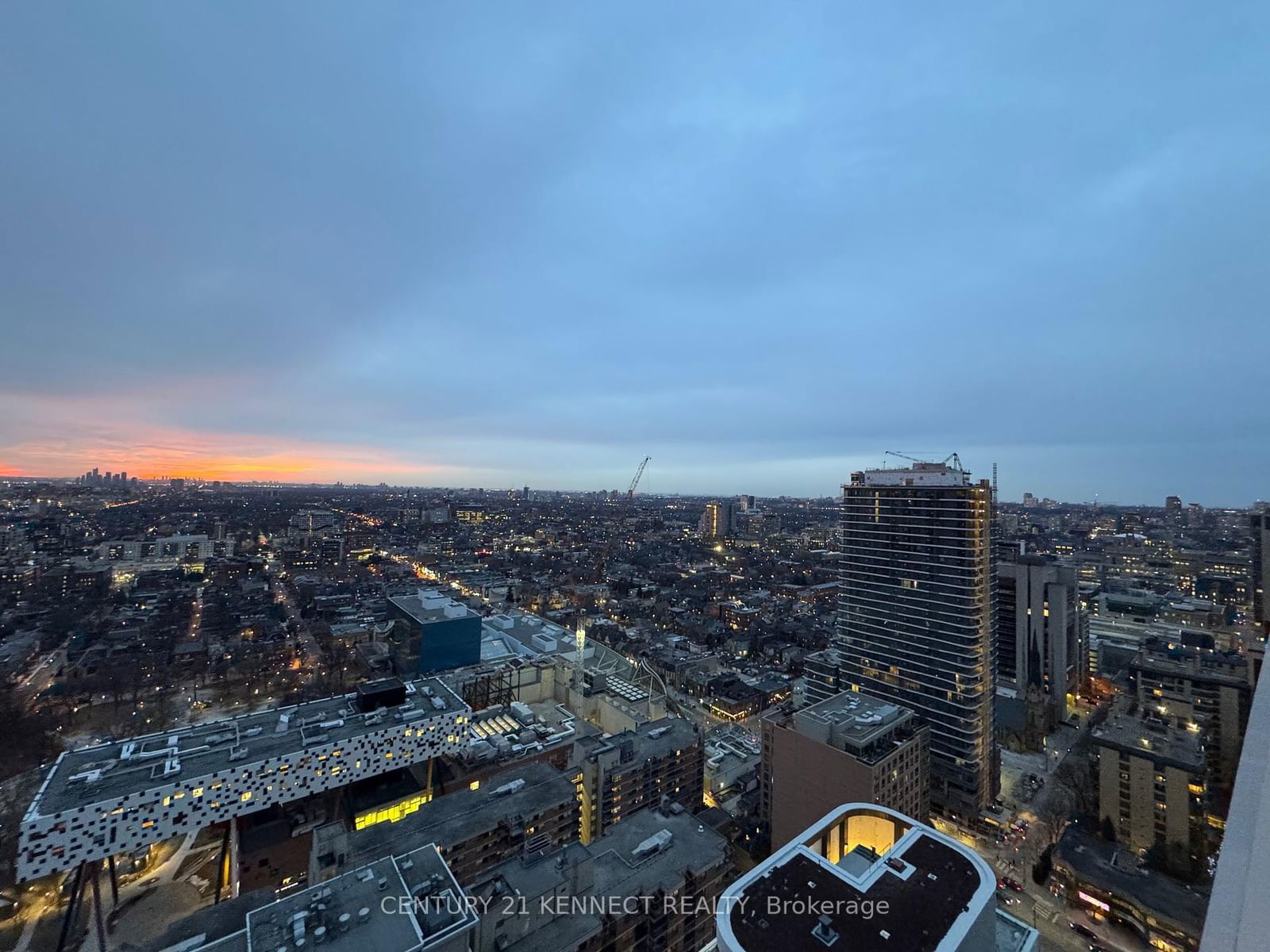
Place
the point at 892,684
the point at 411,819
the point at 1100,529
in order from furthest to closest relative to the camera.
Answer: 1. the point at 1100,529
2. the point at 892,684
3. the point at 411,819

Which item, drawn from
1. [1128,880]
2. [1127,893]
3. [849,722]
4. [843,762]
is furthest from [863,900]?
[1128,880]

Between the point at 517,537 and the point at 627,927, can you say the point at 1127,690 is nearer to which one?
the point at 627,927

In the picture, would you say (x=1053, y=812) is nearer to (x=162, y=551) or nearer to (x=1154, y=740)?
(x=1154, y=740)

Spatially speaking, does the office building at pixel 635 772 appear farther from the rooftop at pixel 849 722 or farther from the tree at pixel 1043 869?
the tree at pixel 1043 869

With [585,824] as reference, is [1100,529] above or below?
above

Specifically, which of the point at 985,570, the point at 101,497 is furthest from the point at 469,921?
the point at 101,497
